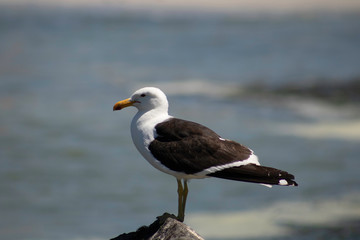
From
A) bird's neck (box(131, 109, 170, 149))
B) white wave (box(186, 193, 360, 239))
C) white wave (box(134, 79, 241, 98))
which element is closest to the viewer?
bird's neck (box(131, 109, 170, 149))

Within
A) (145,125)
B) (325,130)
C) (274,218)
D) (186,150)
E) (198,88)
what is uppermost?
(198,88)

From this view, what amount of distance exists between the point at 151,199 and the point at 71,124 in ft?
25.1

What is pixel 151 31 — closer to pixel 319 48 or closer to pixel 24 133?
pixel 319 48

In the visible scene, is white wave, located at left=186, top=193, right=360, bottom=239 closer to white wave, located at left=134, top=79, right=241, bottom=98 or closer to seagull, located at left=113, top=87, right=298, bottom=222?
seagull, located at left=113, top=87, right=298, bottom=222

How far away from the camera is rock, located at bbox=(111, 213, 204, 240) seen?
6703 millimetres

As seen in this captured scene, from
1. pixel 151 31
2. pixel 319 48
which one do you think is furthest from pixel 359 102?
pixel 151 31

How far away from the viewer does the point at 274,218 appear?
1574cm

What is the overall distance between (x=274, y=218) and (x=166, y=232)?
363 inches

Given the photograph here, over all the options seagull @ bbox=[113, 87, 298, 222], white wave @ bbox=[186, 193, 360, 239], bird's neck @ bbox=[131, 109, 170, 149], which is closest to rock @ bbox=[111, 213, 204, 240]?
seagull @ bbox=[113, 87, 298, 222]

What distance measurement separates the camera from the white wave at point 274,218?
14.7 m

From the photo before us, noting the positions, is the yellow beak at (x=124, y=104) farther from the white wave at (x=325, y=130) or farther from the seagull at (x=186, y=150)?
the white wave at (x=325, y=130)

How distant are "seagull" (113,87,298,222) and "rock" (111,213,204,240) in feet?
1.01

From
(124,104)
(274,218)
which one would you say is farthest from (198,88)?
(124,104)

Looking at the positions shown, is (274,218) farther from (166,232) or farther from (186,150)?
(166,232)
